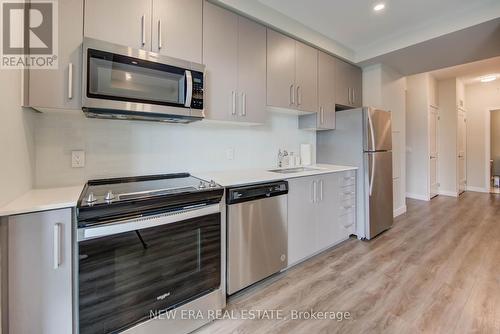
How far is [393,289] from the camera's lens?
1956 mm

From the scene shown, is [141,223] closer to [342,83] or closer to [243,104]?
[243,104]

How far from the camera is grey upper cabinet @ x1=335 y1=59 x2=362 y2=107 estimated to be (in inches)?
128

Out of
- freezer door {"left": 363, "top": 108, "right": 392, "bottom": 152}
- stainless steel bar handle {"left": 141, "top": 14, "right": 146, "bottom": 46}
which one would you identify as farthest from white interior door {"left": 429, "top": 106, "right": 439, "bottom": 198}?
stainless steel bar handle {"left": 141, "top": 14, "right": 146, "bottom": 46}

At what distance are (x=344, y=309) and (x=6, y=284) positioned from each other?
198 cm

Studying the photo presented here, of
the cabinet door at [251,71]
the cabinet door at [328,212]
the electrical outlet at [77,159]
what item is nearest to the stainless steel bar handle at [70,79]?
the electrical outlet at [77,159]

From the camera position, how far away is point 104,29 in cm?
147

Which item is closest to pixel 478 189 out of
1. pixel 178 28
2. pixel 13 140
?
pixel 178 28

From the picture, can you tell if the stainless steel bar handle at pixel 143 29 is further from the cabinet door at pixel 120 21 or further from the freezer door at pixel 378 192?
the freezer door at pixel 378 192

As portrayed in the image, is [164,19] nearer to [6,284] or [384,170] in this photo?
[6,284]

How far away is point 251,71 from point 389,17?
5.81 ft

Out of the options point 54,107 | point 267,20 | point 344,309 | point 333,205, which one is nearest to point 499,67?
point 333,205

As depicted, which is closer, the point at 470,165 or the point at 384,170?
the point at 384,170

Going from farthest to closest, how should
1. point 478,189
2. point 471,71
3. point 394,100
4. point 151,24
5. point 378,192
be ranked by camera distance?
point 478,189 → point 471,71 → point 394,100 → point 378,192 → point 151,24

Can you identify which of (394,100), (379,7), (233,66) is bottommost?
(233,66)
